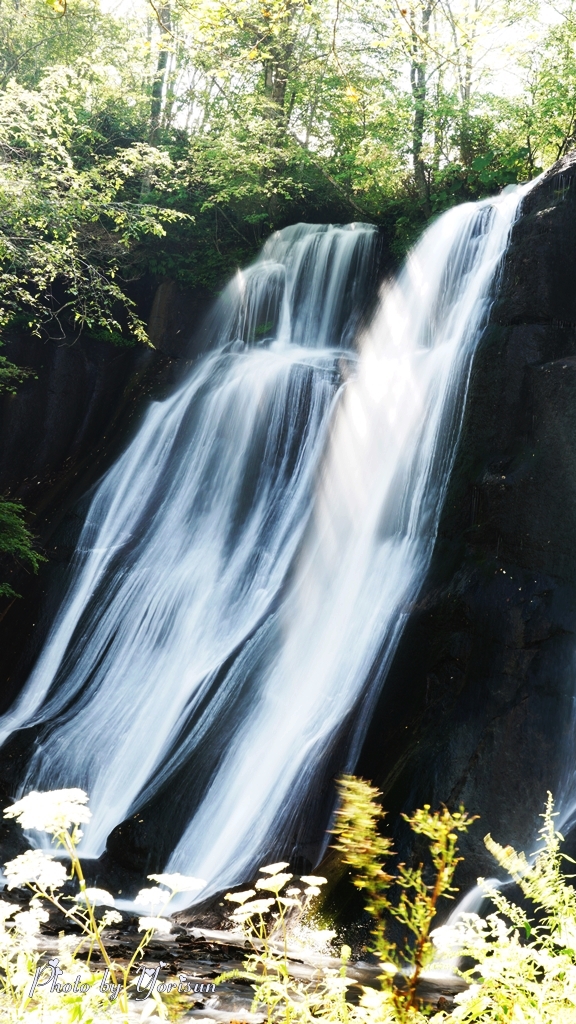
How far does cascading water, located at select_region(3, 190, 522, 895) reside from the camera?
287 inches

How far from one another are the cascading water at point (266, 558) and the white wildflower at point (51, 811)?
4.63 m

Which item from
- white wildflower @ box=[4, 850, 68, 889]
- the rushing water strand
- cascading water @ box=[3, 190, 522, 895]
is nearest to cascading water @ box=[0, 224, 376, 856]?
cascading water @ box=[3, 190, 522, 895]

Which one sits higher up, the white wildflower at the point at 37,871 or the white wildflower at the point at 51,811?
the white wildflower at the point at 51,811

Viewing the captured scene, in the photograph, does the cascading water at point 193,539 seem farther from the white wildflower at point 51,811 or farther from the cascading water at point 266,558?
the white wildflower at point 51,811

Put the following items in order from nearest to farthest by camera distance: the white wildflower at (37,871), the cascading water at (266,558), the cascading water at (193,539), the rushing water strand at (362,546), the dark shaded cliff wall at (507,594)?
1. the white wildflower at (37,871)
2. the dark shaded cliff wall at (507,594)
3. the rushing water strand at (362,546)
4. the cascading water at (266,558)
5. the cascading water at (193,539)

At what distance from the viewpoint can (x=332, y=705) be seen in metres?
7.38

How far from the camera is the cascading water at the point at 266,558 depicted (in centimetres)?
728

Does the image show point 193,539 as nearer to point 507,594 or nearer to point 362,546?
point 362,546

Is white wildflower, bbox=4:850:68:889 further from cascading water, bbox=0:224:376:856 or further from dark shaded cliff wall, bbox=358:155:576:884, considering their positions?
cascading water, bbox=0:224:376:856

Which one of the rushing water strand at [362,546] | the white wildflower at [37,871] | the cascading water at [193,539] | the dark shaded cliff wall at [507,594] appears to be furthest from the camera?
the cascading water at [193,539]

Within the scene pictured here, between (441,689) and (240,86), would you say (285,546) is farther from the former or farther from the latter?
(240,86)

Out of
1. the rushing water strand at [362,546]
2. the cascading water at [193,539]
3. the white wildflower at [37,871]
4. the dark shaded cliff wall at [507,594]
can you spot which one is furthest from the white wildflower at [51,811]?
the cascading water at [193,539]

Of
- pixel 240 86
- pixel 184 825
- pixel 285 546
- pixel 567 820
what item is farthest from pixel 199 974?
pixel 240 86

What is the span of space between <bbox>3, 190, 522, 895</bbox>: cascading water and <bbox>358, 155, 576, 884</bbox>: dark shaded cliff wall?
395 millimetres
